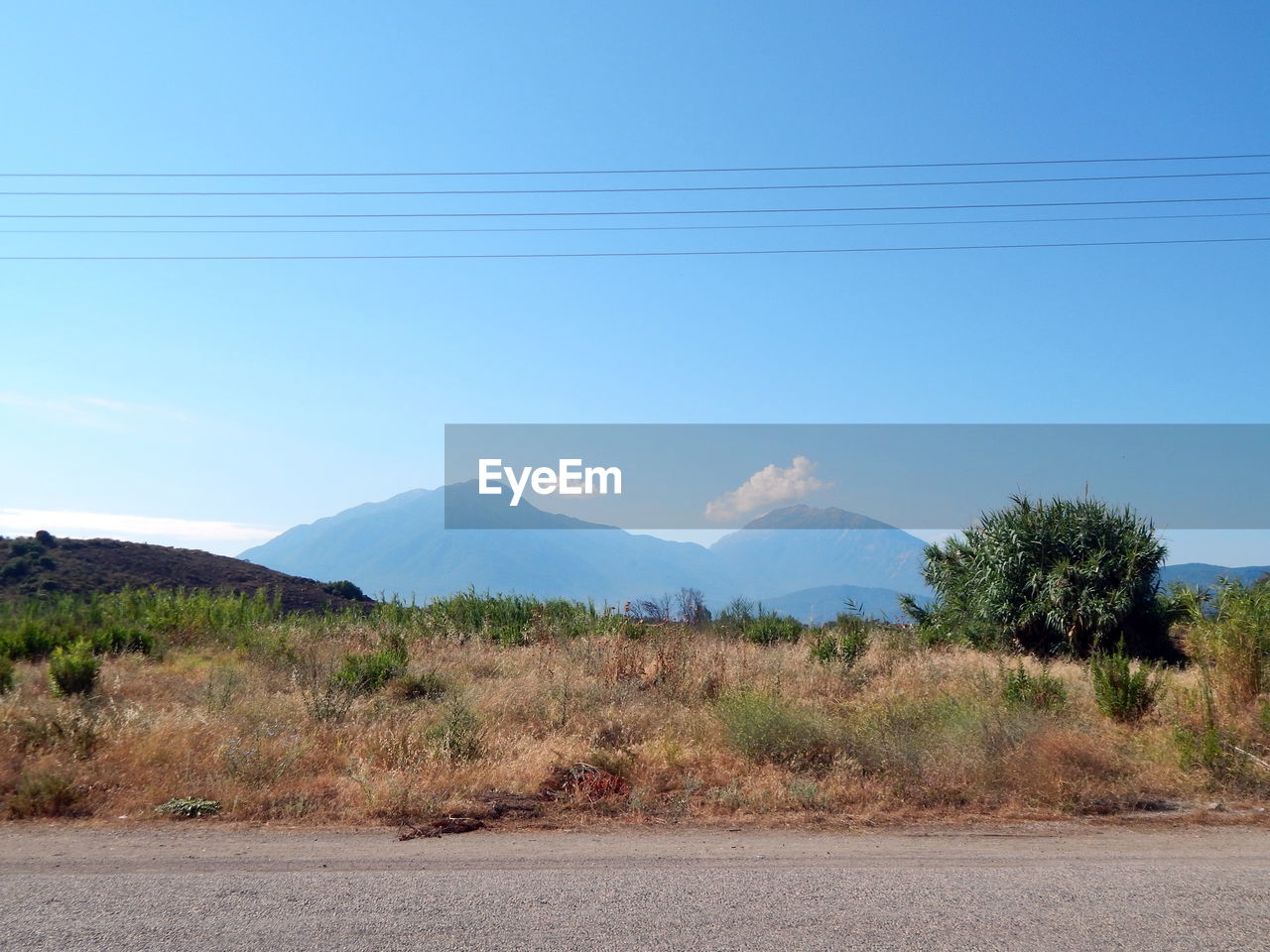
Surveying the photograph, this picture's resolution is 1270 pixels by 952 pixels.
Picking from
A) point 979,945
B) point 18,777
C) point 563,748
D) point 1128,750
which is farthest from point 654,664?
point 979,945

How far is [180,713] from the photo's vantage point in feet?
30.7

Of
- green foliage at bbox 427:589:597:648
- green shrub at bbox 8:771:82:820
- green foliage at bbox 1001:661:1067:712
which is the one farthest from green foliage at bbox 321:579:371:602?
green foliage at bbox 1001:661:1067:712

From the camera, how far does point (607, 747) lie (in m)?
9.00

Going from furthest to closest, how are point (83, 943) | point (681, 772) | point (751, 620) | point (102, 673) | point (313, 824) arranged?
point (751, 620) → point (102, 673) → point (681, 772) → point (313, 824) → point (83, 943)

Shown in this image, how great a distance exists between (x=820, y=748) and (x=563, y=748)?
8.21 ft

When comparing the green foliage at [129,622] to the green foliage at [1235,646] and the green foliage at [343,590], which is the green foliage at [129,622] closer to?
the green foliage at [1235,646]

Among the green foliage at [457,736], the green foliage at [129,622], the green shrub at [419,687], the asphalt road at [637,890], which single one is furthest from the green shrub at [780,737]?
the green foliage at [129,622]

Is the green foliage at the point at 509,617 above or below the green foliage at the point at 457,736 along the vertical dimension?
above

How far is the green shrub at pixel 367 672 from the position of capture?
11236 millimetres

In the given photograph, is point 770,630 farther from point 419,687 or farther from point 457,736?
point 457,736

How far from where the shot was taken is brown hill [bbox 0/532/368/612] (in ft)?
124

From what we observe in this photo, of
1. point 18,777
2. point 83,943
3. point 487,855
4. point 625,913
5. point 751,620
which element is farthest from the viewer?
point 751,620

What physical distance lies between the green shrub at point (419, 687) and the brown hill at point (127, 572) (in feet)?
79.5

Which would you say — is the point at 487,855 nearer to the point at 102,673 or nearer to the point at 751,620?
the point at 102,673
